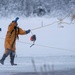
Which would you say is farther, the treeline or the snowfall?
the treeline

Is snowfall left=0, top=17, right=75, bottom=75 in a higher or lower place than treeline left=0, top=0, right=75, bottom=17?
lower

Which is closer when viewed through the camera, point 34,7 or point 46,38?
point 46,38

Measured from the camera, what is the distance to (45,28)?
1480cm

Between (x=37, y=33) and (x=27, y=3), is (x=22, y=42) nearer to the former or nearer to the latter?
(x=37, y=33)

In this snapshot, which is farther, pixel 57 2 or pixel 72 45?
pixel 57 2

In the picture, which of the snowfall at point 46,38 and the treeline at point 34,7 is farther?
the treeline at point 34,7

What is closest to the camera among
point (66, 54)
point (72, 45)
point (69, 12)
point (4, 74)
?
point (4, 74)

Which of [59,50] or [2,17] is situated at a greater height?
[2,17]

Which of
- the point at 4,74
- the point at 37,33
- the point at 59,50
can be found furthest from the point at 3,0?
the point at 4,74

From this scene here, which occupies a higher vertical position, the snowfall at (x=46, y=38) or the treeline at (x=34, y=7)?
the treeline at (x=34, y=7)

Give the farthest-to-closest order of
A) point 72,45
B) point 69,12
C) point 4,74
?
point 69,12
point 72,45
point 4,74

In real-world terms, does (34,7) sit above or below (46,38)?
above

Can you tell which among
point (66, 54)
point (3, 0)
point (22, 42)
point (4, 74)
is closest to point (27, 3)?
point (3, 0)

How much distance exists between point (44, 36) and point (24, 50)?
1156mm
